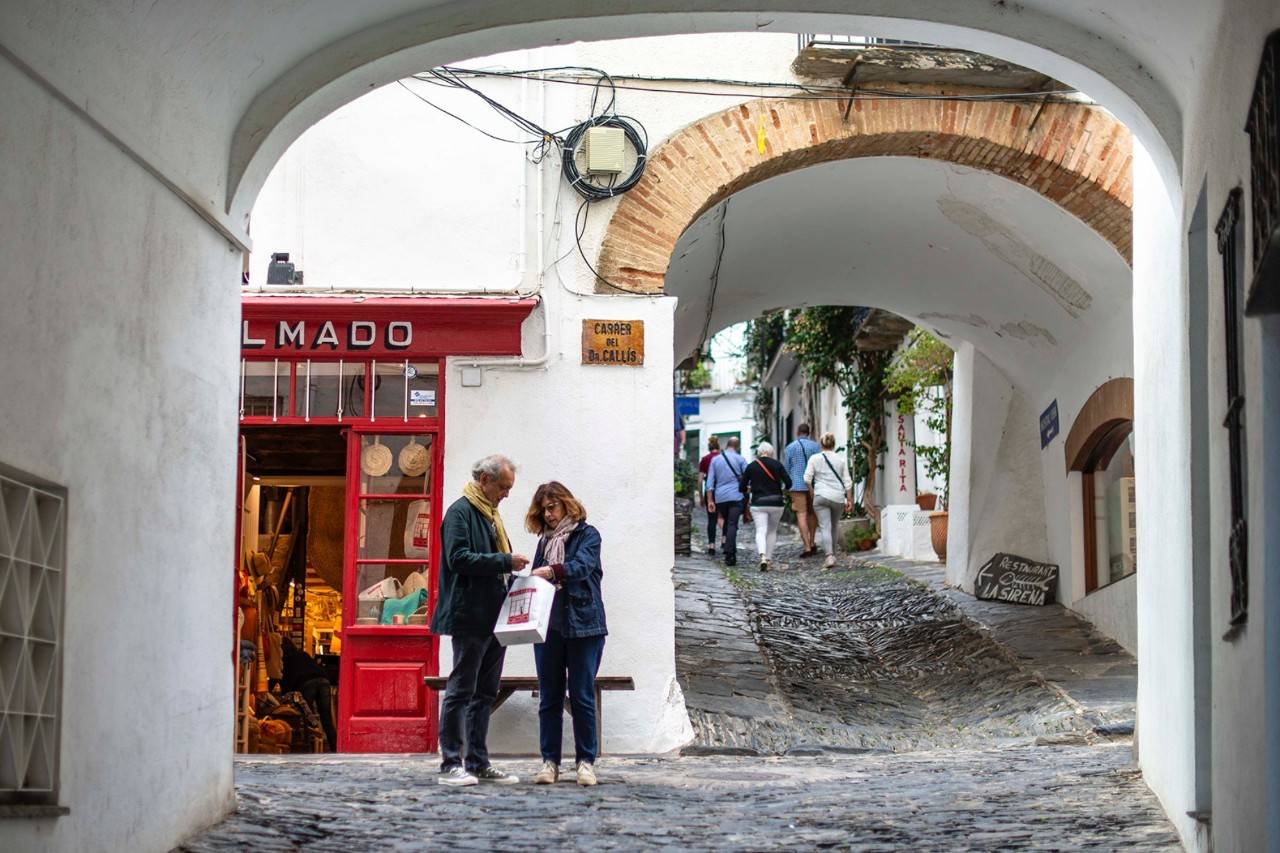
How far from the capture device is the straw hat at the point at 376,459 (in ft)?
35.6

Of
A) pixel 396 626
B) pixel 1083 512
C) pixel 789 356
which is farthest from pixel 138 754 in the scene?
pixel 789 356

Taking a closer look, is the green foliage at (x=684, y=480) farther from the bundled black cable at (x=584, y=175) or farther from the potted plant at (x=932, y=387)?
the bundled black cable at (x=584, y=175)

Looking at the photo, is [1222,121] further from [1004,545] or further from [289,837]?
[1004,545]

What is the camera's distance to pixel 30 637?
4848mm

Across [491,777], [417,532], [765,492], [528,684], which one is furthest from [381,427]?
[765,492]

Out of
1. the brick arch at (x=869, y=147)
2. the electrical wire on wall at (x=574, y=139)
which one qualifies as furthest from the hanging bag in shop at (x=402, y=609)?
the brick arch at (x=869, y=147)

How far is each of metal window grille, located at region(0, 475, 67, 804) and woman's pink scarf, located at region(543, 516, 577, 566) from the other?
3.84 meters

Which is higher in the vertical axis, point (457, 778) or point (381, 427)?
point (381, 427)

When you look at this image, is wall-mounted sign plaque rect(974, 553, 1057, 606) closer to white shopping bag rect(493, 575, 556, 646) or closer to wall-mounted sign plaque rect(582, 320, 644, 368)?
wall-mounted sign plaque rect(582, 320, 644, 368)

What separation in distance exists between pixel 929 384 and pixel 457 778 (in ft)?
45.6

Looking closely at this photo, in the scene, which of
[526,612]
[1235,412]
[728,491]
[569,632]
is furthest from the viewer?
[728,491]

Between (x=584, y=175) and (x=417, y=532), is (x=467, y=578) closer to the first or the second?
(x=417, y=532)

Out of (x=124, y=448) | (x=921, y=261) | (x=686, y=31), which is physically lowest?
(x=124, y=448)

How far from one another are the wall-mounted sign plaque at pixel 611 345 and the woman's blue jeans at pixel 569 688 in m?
2.58
